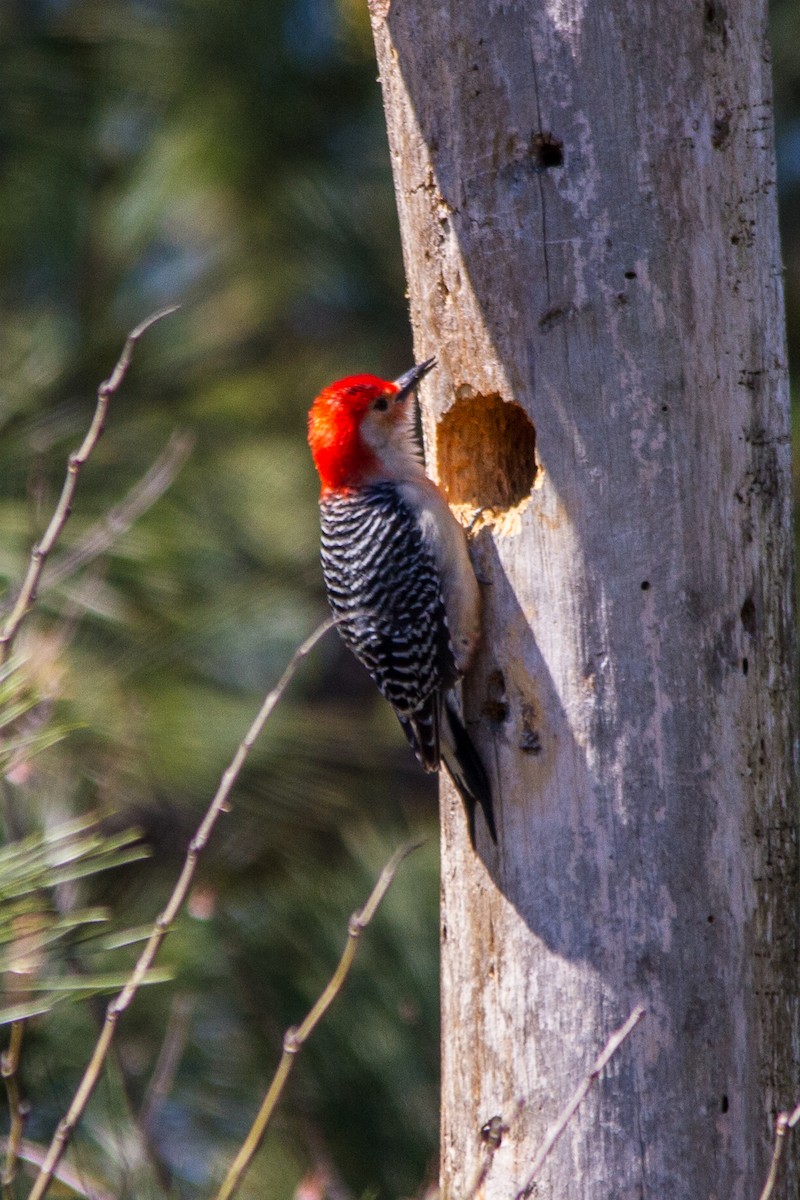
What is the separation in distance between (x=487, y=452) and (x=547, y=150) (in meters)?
0.70

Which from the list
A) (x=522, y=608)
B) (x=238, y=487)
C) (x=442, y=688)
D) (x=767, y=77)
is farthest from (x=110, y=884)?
(x=767, y=77)

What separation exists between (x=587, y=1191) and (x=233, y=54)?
15.6 feet

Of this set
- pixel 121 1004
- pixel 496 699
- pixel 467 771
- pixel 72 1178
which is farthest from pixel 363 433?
pixel 121 1004

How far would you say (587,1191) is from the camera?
111 inches

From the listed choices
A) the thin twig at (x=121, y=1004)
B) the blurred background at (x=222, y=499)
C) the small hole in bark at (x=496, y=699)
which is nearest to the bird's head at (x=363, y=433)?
the blurred background at (x=222, y=499)

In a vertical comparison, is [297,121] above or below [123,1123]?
above

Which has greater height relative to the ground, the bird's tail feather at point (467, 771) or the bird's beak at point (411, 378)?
the bird's beak at point (411, 378)

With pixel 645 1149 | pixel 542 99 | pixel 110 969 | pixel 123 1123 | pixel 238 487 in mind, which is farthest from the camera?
pixel 238 487

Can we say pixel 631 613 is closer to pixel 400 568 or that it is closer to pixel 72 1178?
pixel 400 568

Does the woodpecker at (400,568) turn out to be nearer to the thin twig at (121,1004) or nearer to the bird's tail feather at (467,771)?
the bird's tail feather at (467,771)

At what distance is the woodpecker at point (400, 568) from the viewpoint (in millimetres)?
3330

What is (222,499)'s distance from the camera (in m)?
6.36

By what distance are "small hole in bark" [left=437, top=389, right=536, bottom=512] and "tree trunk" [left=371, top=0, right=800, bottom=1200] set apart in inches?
6.1

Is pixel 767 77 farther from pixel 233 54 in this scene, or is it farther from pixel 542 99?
pixel 233 54
